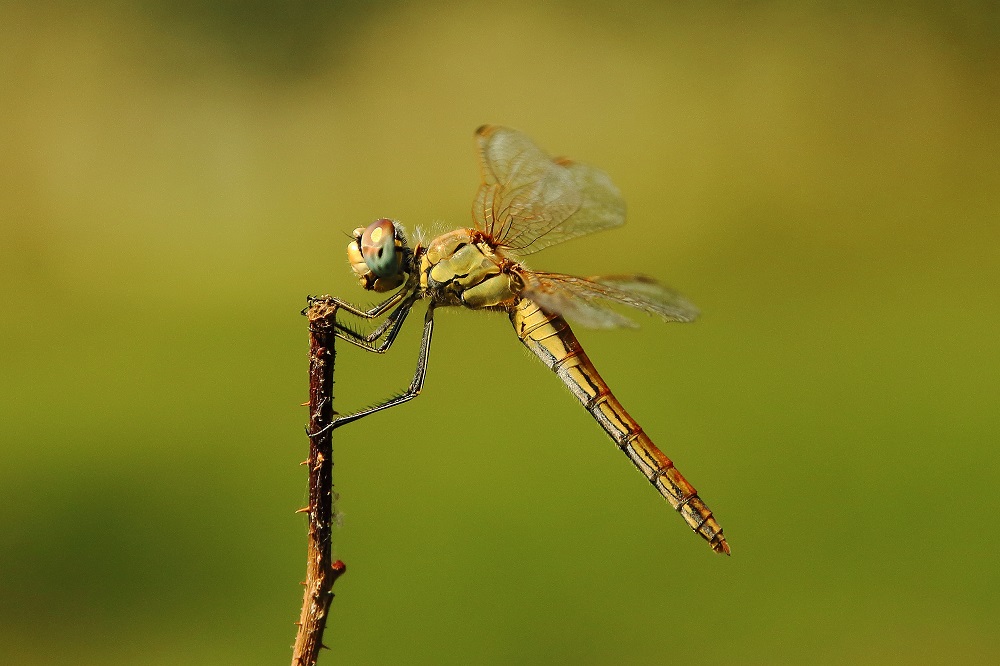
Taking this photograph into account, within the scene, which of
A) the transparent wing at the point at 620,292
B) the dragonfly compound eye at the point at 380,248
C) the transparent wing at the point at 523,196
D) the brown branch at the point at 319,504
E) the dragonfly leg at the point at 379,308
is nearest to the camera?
the brown branch at the point at 319,504

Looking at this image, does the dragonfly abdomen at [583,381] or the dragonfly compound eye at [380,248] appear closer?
the dragonfly compound eye at [380,248]

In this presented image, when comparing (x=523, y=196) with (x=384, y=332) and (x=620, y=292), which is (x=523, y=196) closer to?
(x=620, y=292)

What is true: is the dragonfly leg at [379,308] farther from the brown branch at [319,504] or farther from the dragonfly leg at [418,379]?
the brown branch at [319,504]

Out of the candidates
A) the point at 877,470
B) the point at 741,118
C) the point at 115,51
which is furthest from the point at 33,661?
the point at 741,118

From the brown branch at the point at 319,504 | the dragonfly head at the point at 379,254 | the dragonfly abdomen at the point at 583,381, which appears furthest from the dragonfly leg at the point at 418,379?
the brown branch at the point at 319,504

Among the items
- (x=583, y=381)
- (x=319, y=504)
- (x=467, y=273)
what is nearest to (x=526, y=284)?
(x=467, y=273)

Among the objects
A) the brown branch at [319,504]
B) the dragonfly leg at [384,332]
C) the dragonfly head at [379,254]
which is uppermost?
the dragonfly head at [379,254]

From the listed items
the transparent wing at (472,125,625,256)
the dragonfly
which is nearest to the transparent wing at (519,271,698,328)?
the dragonfly
